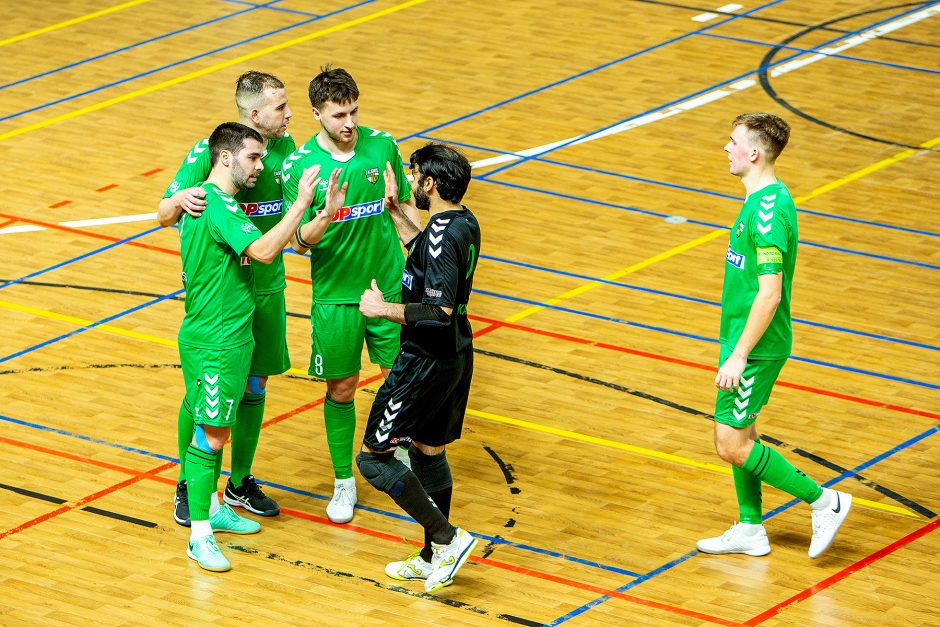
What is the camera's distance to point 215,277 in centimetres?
802

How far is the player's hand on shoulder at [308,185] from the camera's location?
778 centimetres

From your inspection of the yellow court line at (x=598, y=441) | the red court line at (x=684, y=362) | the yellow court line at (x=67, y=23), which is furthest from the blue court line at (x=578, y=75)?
the yellow court line at (x=67, y=23)

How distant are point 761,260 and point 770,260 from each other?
4 cm

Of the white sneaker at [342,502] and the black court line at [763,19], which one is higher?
the black court line at [763,19]

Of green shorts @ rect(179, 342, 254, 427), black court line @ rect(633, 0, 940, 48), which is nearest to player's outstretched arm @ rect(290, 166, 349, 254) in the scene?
green shorts @ rect(179, 342, 254, 427)

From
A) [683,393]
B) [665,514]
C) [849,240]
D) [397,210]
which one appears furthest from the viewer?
[849,240]

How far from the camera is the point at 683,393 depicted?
10.4 metres

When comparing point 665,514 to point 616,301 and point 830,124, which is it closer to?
point 616,301

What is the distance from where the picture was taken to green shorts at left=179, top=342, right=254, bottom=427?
26.4 ft

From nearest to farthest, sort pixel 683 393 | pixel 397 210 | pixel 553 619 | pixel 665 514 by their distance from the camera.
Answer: pixel 553 619, pixel 397 210, pixel 665 514, pixel 683 393

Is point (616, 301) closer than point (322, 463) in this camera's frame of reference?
No

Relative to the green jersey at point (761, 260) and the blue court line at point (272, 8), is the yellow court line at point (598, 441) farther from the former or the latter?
the blue court line at point (272, 8)

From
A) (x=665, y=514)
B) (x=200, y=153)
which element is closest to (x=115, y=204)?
(x=200, y=153)

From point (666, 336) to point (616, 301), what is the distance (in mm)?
731
